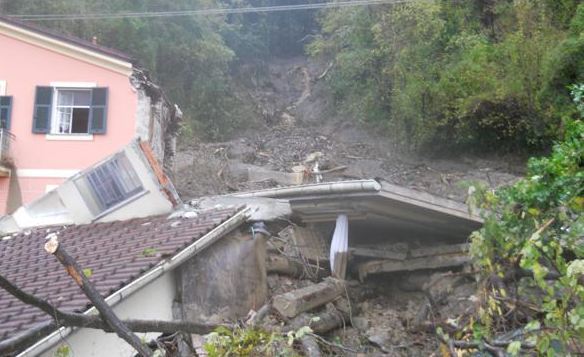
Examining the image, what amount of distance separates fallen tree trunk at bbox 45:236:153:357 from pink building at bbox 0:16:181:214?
39.3 feet

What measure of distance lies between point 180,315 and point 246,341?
3.70 meters

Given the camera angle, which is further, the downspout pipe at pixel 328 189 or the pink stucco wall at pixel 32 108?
the pink stucco wall at pixel 32 108

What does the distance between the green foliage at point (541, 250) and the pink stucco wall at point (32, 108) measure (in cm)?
1048

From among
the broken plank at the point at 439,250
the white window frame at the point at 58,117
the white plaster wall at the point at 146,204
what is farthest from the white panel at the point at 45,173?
the broken plank at the point at 439,250

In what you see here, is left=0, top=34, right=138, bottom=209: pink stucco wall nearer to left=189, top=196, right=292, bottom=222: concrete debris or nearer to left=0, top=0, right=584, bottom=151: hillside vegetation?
left=189, top=196, right=292, bottom=222: concrete debris

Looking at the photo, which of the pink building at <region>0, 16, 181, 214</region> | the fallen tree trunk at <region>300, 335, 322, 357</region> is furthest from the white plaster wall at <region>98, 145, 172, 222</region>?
the pink building at <region>0, 16, 181, 214</region>

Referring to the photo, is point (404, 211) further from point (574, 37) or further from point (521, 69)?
point (521, 69)

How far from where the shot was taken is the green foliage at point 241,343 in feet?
12.1

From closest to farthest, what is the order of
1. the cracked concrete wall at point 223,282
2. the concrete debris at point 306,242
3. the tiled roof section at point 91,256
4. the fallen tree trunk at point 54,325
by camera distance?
the fallen tree trunk at point 54,325
the tiled roof section at point 91,256
the cracked concrete wall at point 223,282
the concrete debris at point 306,242

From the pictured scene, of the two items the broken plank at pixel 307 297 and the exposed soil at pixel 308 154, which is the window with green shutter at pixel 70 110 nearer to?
the exposed soil at pixel 308 154

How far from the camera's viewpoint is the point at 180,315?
741 cm

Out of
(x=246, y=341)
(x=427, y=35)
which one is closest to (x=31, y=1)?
(x=427, y=35)

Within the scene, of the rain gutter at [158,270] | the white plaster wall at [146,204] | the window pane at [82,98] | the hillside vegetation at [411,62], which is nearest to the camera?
the rain gutter at [158,270]

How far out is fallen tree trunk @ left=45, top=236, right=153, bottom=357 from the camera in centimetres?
307
